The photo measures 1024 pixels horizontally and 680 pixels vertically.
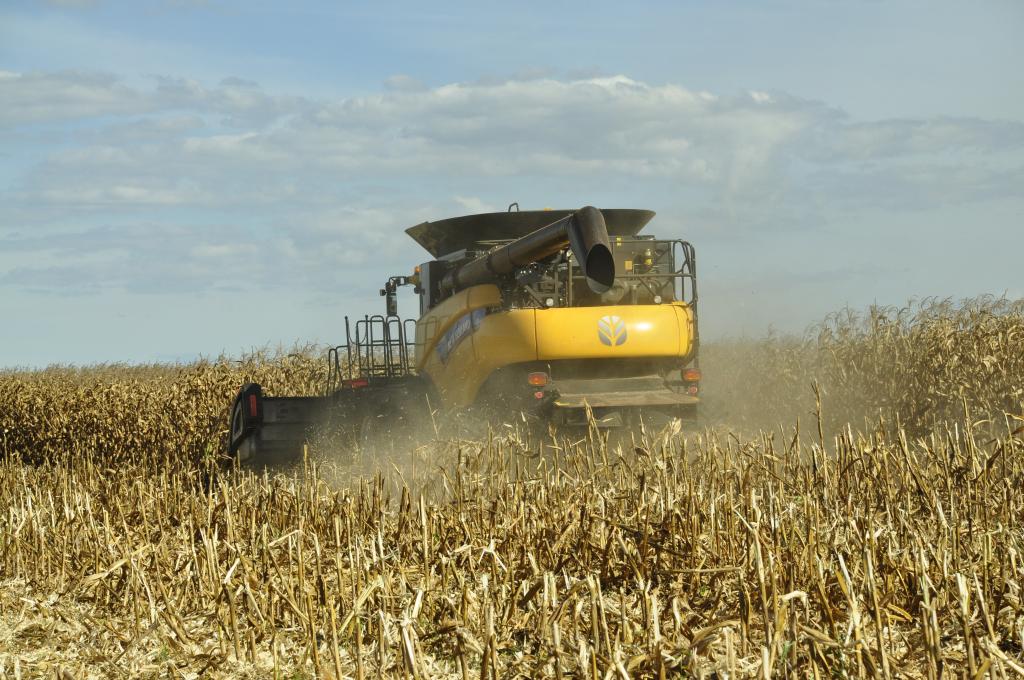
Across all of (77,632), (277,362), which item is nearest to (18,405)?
(277,362)

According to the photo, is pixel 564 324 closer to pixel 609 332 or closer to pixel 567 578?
pixel 609 332

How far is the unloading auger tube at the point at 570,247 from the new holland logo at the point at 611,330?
705 mm

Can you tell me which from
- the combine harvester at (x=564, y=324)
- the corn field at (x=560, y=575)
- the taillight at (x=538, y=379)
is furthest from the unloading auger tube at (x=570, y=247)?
the corn field at (x=560, y=575)

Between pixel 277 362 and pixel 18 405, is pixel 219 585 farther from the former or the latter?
pixel 18 405

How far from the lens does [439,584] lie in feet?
16.4

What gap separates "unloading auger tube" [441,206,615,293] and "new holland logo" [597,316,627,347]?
0.71m

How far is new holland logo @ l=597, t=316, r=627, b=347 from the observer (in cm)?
1015

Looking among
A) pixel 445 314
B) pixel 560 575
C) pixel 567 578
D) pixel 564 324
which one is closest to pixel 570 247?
pixel 564 324

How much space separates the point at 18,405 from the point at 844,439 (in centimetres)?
1632

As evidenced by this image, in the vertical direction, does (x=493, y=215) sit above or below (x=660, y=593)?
above

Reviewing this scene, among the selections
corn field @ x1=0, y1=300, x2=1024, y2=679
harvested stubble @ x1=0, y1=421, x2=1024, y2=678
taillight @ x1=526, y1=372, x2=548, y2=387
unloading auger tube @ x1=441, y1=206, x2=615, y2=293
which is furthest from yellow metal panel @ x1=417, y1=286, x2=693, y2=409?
harvested stubble @ x1=0, y1=421, x2=1024, y2=678

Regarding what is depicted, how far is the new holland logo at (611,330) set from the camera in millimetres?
10148

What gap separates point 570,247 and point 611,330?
1025 mm

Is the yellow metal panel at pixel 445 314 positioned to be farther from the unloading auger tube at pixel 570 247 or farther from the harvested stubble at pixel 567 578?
the harvested stubble at pixel 567 578
